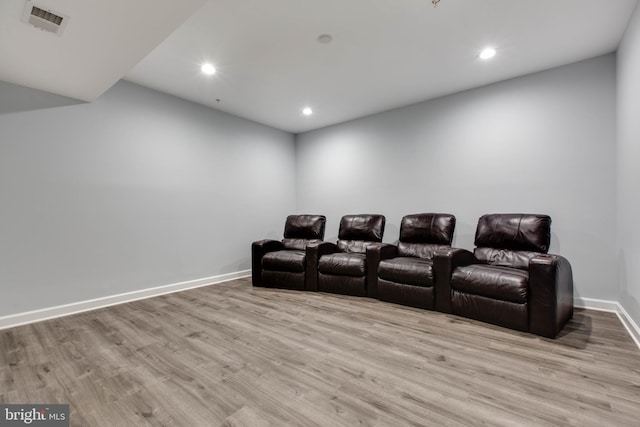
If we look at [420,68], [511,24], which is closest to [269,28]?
[420,68]

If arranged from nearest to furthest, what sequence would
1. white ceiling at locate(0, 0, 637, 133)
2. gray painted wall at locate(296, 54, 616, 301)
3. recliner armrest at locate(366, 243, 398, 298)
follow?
white ceiling at locate(0, 0, 637, 133), gray painted wall at locate(296, 54, 616, 301), recliner armrest at locate(366, 243, 398, 298)

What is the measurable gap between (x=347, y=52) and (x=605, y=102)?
109 inches

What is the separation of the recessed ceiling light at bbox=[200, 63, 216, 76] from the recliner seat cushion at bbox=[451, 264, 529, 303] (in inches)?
137

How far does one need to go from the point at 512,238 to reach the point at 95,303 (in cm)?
472

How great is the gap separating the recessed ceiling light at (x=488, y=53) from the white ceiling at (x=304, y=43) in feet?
0.22

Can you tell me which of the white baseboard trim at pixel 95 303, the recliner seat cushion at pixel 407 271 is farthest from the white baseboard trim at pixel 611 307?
the white baseboard trim at pixel 95 303

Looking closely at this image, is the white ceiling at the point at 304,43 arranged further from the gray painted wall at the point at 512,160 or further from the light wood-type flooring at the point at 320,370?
the light wood-type flooring at the point at 320,370

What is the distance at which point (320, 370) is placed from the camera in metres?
1.86

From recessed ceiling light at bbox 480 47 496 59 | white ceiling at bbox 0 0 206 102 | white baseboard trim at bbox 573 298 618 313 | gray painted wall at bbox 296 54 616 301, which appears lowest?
white baseboard trim at bbox 573 298 618 313

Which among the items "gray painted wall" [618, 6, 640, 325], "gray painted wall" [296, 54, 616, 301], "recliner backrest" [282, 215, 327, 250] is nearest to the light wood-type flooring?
"gray painted wall" [618, 6, 640, 325]

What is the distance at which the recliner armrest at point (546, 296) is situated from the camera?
2287 millimetres

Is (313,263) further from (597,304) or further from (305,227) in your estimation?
(597,304)

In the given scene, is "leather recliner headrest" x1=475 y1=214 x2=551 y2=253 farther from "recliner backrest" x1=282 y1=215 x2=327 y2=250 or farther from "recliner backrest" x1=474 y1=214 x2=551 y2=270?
"recliner backrest" x1=282 y1=215 x2=327 y2=250

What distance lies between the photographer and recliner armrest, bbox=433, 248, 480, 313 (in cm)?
291
